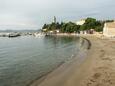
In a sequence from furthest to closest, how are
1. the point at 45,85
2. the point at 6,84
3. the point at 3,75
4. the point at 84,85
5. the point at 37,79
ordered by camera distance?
the point at 3,75 < the point at 37,79 < the point at 6,84 < the point at 45,85 < the point at 84,85

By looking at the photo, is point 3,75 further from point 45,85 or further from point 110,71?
point 110,71

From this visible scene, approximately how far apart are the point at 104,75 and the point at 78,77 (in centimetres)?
240

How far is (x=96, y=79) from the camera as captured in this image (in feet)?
58.3

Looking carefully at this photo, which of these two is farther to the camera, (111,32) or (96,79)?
(111,32)

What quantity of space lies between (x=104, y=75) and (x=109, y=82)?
2402 mm

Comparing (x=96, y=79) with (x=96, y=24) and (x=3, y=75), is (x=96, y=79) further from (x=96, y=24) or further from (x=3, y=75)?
(x=96, y=24)

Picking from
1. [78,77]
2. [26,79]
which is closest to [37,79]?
[26,79]

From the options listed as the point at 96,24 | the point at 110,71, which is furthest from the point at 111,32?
the point at 110,71

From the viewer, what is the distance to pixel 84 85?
16281 millimetres

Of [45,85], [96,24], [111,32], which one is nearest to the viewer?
[45,85]

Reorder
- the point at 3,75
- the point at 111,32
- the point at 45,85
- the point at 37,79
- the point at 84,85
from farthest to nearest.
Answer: the point at 111,32 → the point at 3,75 → the point at 37,79 → the point at 45,85 → the point at 84,85

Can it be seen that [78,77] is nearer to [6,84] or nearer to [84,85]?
[84,85]

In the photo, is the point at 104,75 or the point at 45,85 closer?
the point at 45,85

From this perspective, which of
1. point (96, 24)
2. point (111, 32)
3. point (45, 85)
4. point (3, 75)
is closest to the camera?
point (45, 85)
